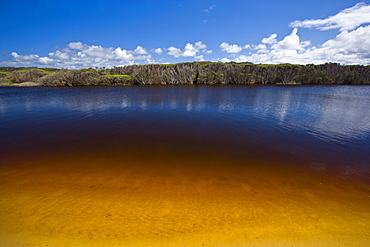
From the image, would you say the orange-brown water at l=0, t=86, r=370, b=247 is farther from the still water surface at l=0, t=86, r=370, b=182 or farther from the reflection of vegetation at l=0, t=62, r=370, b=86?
the reflection of vegetation at l=0, t=62, r=370, b=86

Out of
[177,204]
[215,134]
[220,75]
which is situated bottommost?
[177,204]

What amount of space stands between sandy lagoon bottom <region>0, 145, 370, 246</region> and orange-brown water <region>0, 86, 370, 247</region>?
33 mm

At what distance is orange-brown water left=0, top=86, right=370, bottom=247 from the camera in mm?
5133

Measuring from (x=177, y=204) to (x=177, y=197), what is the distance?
0.41 metres

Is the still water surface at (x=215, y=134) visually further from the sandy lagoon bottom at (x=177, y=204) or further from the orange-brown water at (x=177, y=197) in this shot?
the sandy lagoon bottom at (x=177, y=204)

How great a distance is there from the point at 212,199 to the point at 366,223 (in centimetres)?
508

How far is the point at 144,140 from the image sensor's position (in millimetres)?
12930

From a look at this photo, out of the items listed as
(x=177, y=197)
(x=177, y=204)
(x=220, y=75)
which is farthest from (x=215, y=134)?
(x=220, y=75)

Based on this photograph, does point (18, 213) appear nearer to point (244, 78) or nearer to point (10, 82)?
point (244, 78)

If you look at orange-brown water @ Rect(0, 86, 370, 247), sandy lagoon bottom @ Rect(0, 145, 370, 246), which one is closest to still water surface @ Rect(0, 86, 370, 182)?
orange-brown water @ Rect(0, 86, 370, 247)

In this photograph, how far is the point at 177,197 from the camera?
22.4ft

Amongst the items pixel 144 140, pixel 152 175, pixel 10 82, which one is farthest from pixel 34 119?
pixel 10 82

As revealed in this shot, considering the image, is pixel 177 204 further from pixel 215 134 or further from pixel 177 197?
pixel 215 134

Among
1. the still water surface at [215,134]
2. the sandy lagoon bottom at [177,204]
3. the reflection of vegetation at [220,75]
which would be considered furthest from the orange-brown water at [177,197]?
the reflection of vegetation at [220,75]
